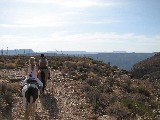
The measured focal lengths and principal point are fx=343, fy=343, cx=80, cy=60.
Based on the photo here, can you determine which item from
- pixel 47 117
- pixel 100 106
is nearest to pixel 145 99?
pixel 100 106

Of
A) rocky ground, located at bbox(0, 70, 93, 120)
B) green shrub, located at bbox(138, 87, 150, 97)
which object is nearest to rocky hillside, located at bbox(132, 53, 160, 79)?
green shrub, located at bbox(138, 87, 150, 97)

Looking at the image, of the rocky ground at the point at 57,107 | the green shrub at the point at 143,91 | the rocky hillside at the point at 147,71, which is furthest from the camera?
the rocky hillside at the point at 147,71

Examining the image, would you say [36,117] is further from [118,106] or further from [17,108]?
[118,106]

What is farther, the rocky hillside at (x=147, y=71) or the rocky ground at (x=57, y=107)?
the rocky hillside at (x=147, y=71)

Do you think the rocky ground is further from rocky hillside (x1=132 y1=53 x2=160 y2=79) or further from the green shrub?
rocky hillside (x1=132 y1=53 x2=160 y2=79)

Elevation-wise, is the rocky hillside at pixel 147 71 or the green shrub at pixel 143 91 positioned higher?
the green shrub at pixel 143 91

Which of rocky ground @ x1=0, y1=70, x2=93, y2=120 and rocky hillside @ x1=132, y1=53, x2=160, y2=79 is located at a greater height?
rocky ground @ x1=0, y1=70, x2=93, y2=120

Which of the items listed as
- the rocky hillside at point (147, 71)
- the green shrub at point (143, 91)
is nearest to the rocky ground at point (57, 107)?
the green shrub at point (143, 91)

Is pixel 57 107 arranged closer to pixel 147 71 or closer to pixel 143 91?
pixel 143 91

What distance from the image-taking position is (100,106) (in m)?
15.5

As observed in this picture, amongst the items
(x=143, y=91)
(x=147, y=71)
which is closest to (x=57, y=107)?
(x=143, y=91)

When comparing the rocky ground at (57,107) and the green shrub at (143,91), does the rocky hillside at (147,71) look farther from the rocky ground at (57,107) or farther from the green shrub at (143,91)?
the rocky ground at (57,107)

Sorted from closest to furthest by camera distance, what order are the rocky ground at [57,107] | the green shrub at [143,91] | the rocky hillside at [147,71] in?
the rocky ground at [57,107], the green shrub at [143,91], the rocky hillside at [147,71]

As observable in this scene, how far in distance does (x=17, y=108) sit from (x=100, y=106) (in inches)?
148
